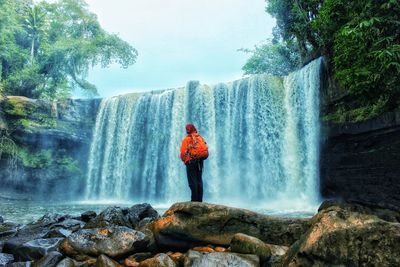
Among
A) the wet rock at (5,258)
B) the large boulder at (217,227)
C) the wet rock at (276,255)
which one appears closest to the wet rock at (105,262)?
the large boulder at (217,227)

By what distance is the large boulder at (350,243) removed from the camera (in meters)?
3.04

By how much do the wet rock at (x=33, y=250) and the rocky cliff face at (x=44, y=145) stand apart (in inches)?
734

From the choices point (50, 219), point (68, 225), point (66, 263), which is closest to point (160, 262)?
point (66, 263)

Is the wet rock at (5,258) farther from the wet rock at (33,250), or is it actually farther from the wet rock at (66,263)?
the wet rock at (66,263)

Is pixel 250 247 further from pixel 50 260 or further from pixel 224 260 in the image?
pixel 50 260

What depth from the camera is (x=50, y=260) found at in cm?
495

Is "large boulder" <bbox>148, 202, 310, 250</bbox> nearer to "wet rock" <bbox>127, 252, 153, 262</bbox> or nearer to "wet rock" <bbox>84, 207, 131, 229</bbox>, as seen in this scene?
"wet rock" <bbox>127, 252, 153, 262</bbox>

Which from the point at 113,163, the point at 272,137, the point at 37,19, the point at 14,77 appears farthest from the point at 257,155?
the point at 37,19

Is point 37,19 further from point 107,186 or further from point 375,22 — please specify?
point 375,22

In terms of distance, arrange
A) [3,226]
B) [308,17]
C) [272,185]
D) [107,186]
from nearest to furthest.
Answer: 1. [3,226]
2. [272,185]
3. [308,17]
4. [107,186]

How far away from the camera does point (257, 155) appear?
18844 millimetres

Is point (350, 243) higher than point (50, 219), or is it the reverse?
point (350, 243)

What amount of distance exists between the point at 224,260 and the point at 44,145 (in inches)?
904

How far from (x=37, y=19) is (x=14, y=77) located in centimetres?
741
